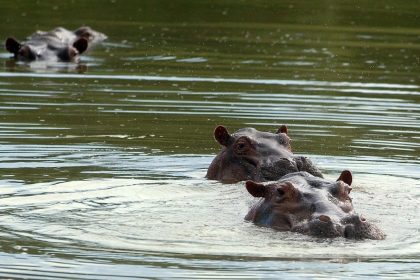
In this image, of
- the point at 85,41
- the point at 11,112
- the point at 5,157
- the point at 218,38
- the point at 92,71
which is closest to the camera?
the point at 5,157

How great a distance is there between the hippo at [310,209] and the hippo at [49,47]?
1353 centimetres

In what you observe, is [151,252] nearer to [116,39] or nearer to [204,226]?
[204,226]

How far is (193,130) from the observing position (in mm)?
16516

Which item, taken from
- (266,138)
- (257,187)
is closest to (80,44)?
(266,138)

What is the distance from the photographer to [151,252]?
9859 mm

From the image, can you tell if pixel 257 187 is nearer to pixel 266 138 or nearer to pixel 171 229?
pixel 171 229

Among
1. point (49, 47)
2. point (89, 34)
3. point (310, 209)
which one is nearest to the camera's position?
point (310, 209)

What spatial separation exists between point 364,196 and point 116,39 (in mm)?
15719

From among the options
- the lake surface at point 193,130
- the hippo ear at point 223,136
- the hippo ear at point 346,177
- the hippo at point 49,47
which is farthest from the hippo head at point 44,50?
the hippo ear at point 346,177

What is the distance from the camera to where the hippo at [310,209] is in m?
9.98

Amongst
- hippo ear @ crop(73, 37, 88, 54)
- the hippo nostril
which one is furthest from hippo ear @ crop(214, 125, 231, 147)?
hippo ear @ crop(73, 37, 88, 54)

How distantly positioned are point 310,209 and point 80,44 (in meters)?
14.7

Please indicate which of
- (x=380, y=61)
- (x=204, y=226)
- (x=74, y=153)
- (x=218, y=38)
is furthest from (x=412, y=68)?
(x=204, y=226)

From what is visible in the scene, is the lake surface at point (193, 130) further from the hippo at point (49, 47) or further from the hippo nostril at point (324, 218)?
the hippo at point (49, 47)
